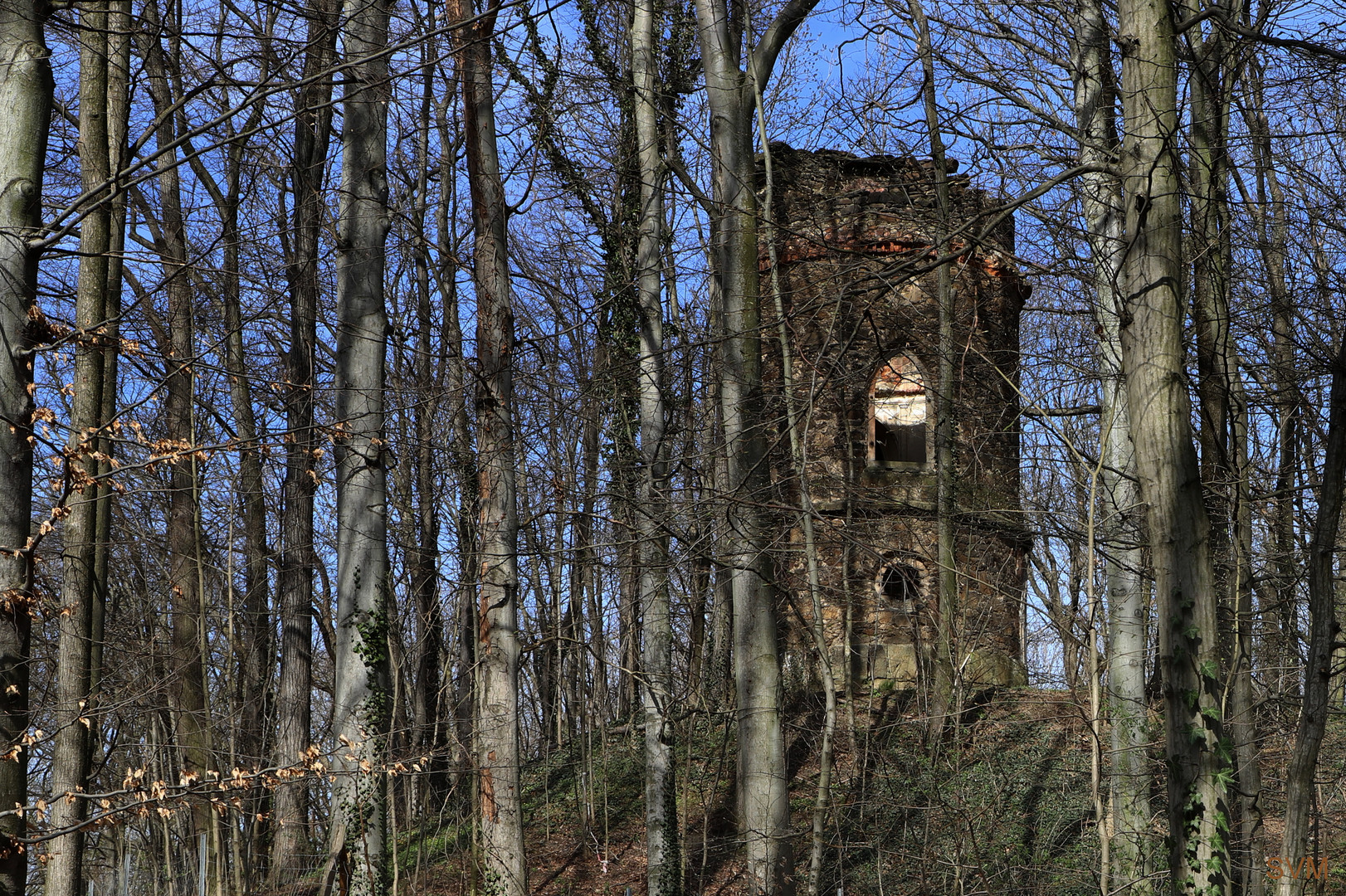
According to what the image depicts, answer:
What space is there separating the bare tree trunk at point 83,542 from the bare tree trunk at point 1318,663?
754cm

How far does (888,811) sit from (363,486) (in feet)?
21.8

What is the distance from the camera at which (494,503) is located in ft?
33.4

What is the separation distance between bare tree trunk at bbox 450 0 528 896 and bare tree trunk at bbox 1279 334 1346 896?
223 inches

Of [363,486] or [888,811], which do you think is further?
[888,811]

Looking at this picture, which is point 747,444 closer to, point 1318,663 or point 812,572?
point 812,572

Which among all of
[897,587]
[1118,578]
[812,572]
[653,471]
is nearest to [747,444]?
[812,572]

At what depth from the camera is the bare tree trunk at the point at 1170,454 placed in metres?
5.26

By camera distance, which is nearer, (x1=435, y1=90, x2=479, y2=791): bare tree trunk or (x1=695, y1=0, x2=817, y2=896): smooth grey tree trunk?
(x1=695, y1=0, x2=817, y2=896): smooth grey tree trunk

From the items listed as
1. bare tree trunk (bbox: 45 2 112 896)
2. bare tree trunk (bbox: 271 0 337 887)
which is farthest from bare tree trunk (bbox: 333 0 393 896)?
bare tree trunk (bbox: 271 0 337 887)

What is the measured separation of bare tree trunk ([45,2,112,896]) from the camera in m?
8.45

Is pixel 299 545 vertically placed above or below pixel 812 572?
above

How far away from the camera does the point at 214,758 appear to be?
1260 cm

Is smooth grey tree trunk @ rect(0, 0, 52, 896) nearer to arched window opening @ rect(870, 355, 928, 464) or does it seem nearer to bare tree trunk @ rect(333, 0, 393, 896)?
bare tree trunk @ rect(333, 0, 393, 896)

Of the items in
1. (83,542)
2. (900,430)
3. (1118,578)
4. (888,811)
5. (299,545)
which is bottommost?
(888,811)
